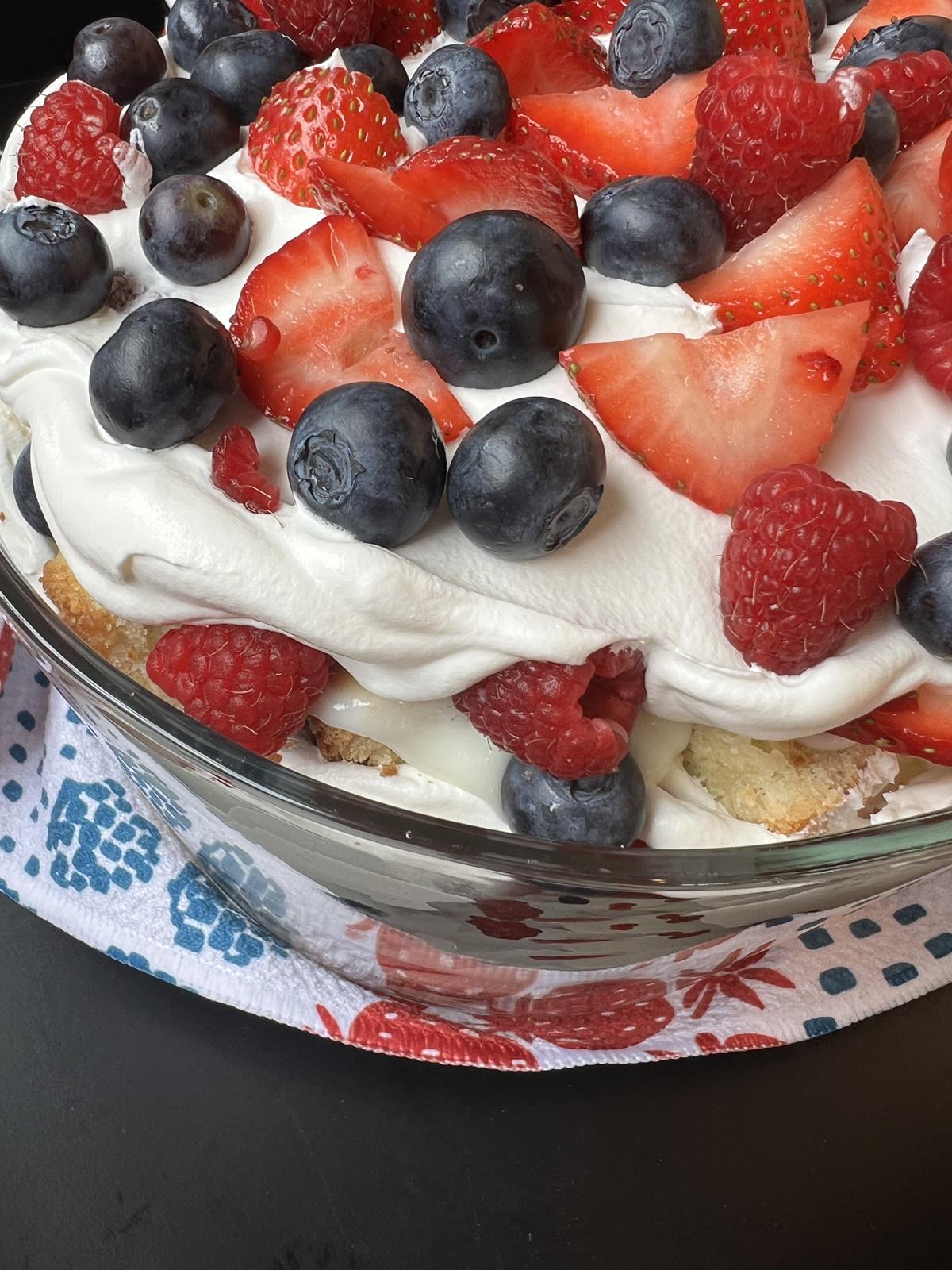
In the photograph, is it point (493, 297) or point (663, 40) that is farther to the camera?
point (663, 40)

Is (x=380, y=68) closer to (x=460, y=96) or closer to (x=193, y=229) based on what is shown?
(x=460, y=96)

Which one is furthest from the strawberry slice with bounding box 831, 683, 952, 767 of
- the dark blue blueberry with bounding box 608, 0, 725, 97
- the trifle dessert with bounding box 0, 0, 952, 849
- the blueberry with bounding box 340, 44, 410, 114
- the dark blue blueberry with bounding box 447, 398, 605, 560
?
the blueberry with bounding box 340, 44, 410, 114

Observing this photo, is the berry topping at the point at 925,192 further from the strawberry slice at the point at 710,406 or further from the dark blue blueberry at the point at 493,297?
the dark blue blueberry at the point at 493,297

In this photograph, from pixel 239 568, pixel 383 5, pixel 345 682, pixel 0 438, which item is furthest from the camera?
pixel 383 5

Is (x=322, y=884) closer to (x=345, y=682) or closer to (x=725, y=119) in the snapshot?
(x=345, y=682)

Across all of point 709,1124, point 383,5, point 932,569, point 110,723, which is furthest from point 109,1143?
point 383,5

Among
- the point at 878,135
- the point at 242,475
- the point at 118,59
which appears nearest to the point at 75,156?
the point at 118,59

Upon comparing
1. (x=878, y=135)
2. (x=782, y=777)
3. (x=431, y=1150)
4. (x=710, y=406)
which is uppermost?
(x=878, y=135)
